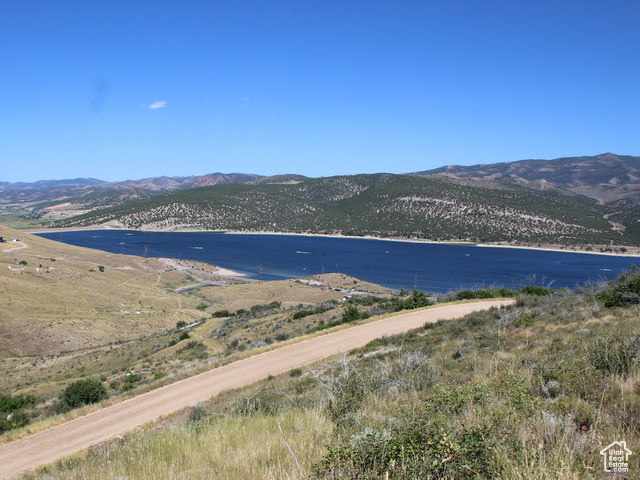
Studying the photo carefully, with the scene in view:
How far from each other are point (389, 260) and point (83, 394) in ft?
327

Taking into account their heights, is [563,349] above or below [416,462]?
below

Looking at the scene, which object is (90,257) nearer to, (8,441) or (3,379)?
(3,379)

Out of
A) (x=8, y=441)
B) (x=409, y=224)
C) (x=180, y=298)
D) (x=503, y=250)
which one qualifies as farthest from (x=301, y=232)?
(x=8, y=441)

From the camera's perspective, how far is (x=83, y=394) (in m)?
14.7

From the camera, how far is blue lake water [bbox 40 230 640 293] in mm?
83500

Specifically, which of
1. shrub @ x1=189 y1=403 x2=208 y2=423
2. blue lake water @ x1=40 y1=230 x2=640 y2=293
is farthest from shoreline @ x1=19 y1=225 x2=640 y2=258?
shrub @ x1=189 y1=403 x2=208 y2=423

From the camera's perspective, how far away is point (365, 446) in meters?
2.93

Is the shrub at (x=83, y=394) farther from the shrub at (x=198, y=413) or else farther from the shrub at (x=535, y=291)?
the shrub at (x=535, y=291)

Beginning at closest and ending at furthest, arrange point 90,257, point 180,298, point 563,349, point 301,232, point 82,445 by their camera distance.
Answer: point 563,349, point 82,445, point 180,298, point 90,257, point 301,232

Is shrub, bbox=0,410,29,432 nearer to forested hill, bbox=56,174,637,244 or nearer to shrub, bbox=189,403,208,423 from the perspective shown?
shrub, bbox=189,403,208,423

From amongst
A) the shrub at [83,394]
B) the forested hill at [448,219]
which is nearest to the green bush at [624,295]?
the shrub at [83,394]

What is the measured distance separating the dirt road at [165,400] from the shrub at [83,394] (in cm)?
407

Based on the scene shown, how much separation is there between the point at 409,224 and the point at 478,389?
16555 centimetres

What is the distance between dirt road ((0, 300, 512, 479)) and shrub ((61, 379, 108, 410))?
407 cm
